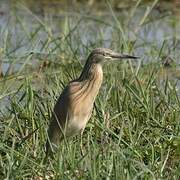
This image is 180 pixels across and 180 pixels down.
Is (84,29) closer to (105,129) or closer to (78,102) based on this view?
(78,102)

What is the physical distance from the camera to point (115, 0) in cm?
1130

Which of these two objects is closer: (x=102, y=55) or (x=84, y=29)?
(x=102, y=55)

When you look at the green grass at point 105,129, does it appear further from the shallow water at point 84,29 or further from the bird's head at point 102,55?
the bird's head at point 102,55

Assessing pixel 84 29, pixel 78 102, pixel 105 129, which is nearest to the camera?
pixel 105 129

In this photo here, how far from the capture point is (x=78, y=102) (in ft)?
17.1

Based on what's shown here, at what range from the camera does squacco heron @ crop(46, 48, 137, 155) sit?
5164 millimetres

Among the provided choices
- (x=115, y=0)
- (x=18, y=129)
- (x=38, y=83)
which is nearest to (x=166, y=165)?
(x=18, y=129)

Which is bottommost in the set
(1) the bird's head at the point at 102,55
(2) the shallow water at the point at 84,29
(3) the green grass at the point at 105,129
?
(3) the green grass at the point at 105,129

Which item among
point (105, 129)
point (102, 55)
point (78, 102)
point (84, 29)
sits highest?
point (102, 55)

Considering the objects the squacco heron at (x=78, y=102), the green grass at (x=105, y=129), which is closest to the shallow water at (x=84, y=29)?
the green grass at (x=105, y=129)

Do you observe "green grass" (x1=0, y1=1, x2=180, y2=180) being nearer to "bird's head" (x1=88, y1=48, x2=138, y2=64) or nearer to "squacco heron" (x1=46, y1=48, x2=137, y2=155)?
"squacco heron" (x1=46, y1=48, x2=137, y2=155)

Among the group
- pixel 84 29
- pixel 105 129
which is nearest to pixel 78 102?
pixel 105 129

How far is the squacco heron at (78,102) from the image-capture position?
16.9 feet

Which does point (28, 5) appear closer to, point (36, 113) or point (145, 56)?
point (145, 56)
